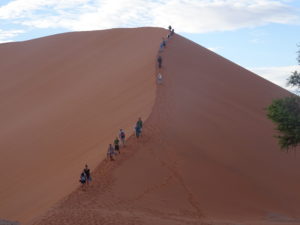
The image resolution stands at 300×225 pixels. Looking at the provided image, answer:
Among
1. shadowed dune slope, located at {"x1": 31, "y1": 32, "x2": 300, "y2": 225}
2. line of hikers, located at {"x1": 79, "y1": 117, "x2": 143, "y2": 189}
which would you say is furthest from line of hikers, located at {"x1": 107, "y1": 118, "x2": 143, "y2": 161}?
shadowed dune slope, located at {"x1": 31, "y1": 32, "x2": 300, "y2": 225}

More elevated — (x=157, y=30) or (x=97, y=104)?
(x=157, y=30)

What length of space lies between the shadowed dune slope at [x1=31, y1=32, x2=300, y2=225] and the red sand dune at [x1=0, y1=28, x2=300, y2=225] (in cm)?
4

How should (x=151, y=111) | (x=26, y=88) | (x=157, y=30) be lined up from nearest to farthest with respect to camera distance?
(x=151, y=111) < (x=26, y=88) < (x=157, y=30)

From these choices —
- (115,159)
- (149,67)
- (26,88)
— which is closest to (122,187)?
(115,159)

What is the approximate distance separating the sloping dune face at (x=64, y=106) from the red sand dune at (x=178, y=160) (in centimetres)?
11

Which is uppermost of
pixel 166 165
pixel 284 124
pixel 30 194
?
pixel 284 124

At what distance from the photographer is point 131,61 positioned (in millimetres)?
30484

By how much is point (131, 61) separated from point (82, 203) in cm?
1693

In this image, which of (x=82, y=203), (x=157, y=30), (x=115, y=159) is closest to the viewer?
(x=82, y=203)

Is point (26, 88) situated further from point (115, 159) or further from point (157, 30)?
point (115, 159)

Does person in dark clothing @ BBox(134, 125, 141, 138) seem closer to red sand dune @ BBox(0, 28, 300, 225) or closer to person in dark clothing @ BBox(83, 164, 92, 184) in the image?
red sand dune @ BBox(0, 28, 300, 225)

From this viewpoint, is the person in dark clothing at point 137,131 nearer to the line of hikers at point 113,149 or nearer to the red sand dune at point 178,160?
the line of hikers at point 113,149

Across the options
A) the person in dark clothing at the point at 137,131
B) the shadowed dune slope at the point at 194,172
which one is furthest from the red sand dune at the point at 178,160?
the person in dark clothing at the point at 137,131

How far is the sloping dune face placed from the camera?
59.9 feet
